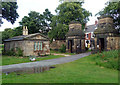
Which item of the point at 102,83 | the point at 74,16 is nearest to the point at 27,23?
the point at 74,16

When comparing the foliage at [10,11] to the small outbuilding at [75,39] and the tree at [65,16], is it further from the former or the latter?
the small outbuilding at [75,39]

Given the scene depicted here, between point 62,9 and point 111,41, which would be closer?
point 111,41

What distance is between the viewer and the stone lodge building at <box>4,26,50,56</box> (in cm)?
2116

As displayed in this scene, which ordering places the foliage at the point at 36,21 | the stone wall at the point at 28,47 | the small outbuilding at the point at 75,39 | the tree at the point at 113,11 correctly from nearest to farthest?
1. the stone wall at the point at 28,47
2. the tree at the point at 113,11
3. the small outbuilding at the point at 75,39
4. the foliage at the point at 36,21

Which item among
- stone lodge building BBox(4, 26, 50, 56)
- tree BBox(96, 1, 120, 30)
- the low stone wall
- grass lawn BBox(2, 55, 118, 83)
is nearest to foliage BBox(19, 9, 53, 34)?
the low stone wall

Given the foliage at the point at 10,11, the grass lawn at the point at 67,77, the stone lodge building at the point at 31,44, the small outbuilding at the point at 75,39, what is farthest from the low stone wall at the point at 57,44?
the grass lawn at the point at 67,77

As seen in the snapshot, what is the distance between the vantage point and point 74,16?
34094mm

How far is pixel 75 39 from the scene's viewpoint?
90.2ft

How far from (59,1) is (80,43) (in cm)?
1701

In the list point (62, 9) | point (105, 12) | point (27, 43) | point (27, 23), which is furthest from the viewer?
point (27, 23)

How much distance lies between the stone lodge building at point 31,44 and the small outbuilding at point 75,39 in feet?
22.6

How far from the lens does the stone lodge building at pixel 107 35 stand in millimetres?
21906

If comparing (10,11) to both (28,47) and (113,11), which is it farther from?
(113,11)

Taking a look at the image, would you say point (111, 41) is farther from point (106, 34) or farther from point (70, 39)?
point (70, 39)
